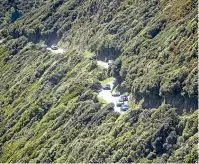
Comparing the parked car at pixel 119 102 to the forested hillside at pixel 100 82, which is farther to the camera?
the parked car at pixel 119 102

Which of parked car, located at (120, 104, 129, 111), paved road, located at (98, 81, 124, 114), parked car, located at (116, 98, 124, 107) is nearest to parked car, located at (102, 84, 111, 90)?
paved road, located at (98, 81, 124, 114)

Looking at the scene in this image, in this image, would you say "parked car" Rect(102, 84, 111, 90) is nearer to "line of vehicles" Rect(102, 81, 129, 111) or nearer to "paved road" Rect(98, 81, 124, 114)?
"paved road" Rect(98, 81, 124, 114)

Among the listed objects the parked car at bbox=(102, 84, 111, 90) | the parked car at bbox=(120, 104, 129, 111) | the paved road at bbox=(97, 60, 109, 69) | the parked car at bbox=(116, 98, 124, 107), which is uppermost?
the paved road at bbox=(97, 60, 109, 69)

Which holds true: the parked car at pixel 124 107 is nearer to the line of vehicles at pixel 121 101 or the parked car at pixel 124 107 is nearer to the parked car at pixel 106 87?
the line of vehicles at pixel 121 101

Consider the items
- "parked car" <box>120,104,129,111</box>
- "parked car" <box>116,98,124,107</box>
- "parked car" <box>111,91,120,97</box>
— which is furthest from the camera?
"parked car" <box>111,91,120,97</box>

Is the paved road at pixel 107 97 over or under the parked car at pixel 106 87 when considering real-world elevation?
under

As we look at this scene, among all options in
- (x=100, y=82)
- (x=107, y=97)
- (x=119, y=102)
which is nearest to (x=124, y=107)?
(x=119, y=102)

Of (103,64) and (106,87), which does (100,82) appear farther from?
(103,64)

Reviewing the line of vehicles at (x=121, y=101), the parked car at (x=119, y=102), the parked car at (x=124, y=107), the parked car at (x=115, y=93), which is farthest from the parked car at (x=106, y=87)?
the parked car at (x=124, y=107)

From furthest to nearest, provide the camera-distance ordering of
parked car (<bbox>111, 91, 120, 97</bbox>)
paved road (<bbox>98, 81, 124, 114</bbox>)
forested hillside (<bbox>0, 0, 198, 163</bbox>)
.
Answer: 1. parked car (<bbox>111, 91, 120, 97</bbox>)
2. paved road (<bbox>98, 81, 124, 114</bbox>)
3. forested hillside (<bbox>0, 0, 198, 163</bbox>)

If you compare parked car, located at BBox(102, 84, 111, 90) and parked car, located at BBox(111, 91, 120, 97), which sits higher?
parked car, located at BBox(102, 84, 111, 90)
